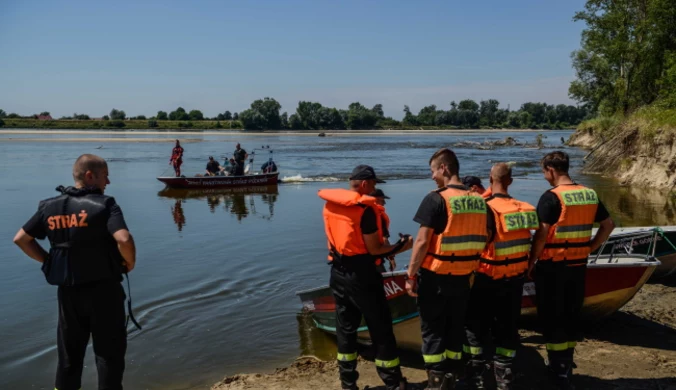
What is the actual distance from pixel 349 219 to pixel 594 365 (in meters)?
2.95

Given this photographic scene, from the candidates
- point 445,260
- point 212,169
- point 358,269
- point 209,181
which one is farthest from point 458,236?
point 212,169

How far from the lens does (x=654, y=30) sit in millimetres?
29469

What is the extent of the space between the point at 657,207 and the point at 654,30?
18.2 meters

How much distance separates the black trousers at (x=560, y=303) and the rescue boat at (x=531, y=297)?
1.30 meters

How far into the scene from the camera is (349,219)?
4602mm

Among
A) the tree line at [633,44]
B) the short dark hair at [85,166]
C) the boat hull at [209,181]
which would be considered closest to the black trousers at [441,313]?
the short dark hair at [85,166]

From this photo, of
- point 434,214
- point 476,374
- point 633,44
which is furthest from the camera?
point 633,44

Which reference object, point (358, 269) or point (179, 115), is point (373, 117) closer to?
point (179, 115)

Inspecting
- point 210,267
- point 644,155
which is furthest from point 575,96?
point 210,267

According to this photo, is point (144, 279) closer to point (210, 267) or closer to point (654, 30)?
point (210, 267)

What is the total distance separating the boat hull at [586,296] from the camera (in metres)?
5.91

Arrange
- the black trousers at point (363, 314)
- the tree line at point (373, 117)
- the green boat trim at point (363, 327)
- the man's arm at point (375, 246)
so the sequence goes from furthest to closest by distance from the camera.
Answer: the tree line at point (373, 117)
the green boat trim at point (363, 327)
the black trousers at point (363, 314)
the man's arm at point (375, 246)

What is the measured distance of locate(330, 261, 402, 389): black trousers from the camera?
4668 millimetres

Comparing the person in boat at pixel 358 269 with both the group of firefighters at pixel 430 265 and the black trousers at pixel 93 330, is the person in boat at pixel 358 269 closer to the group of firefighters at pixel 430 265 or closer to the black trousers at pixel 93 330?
the group of firefighters at pixel 430 265
